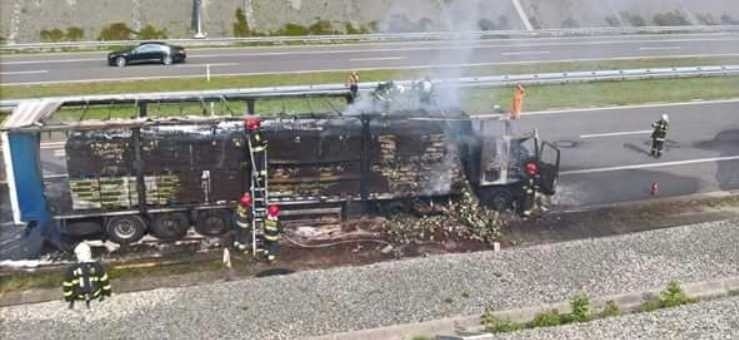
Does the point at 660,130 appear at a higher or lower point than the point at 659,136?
higher

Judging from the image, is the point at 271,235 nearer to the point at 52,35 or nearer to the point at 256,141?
the point at 256,141

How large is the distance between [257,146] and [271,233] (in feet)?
5.67

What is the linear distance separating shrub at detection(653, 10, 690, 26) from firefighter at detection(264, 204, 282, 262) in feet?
97.1

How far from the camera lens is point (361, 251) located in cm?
1335

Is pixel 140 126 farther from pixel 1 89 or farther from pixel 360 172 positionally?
pixel 1 89

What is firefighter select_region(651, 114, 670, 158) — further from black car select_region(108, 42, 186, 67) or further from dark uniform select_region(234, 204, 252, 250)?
black car select_region(108, 42, 186, 67)

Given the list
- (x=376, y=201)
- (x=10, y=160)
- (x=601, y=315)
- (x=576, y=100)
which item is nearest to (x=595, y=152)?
(x=576, y=100)

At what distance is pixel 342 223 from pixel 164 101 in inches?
184

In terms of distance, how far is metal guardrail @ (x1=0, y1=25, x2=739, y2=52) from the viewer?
32125 mm

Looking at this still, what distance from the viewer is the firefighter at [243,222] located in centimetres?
1298

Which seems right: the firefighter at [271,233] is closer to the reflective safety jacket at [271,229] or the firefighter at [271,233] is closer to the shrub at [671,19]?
the reflective safety jacket at [271,229]

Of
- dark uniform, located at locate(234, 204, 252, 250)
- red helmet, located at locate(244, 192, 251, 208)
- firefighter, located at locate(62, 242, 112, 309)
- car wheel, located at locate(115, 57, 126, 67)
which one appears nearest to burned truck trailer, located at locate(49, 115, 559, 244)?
red helmet, located at locate(244, 192, 251, 208)

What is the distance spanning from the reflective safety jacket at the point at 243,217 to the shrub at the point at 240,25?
76.3 feet

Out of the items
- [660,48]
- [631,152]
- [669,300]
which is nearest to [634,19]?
[660,48]
